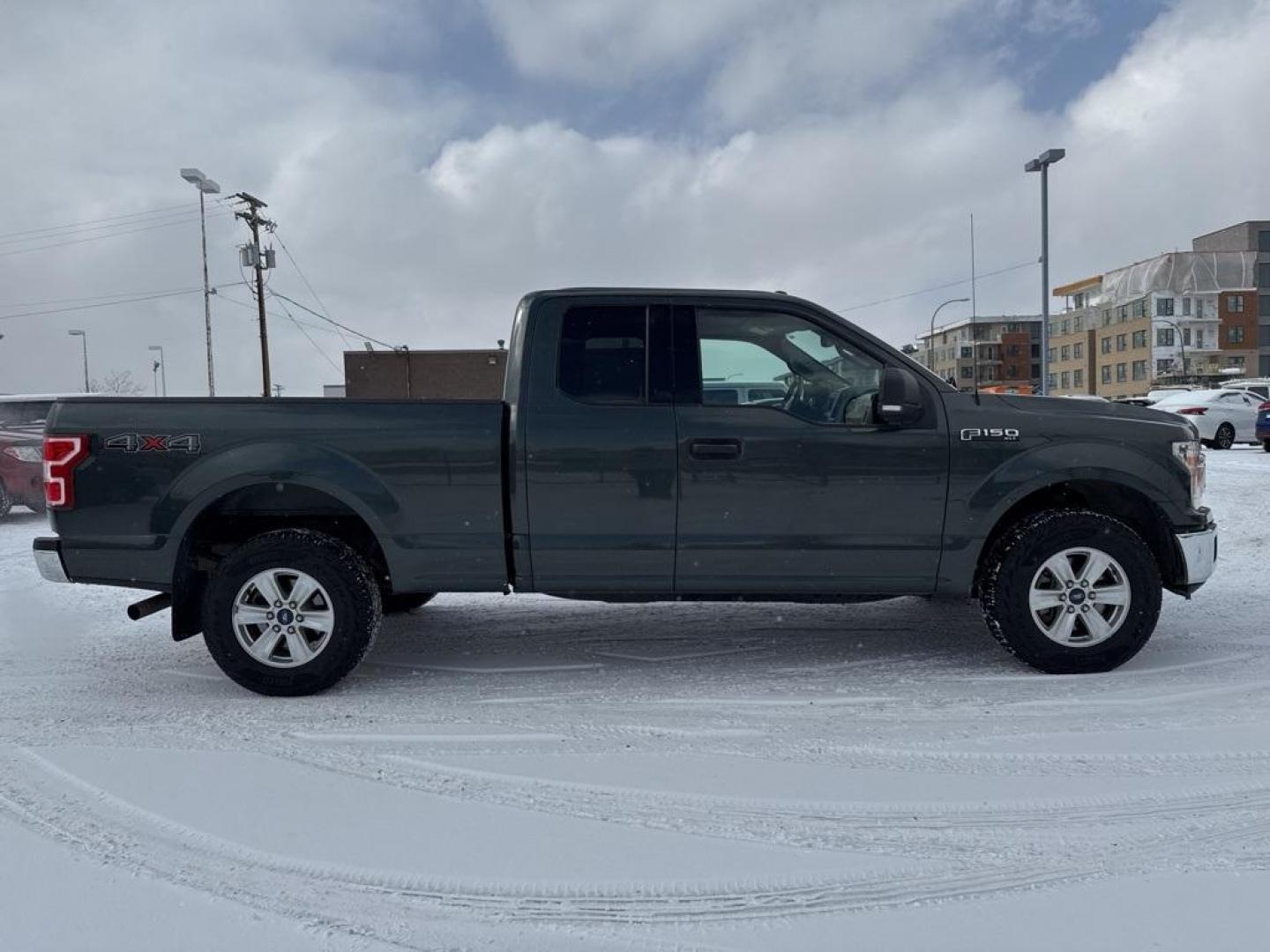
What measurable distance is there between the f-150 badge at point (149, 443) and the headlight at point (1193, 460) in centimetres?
472

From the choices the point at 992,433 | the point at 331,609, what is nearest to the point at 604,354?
the point at 331,609

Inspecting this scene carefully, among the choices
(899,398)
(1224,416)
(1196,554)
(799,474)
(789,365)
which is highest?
(789,365)

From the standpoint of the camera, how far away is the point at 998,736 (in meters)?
3.74

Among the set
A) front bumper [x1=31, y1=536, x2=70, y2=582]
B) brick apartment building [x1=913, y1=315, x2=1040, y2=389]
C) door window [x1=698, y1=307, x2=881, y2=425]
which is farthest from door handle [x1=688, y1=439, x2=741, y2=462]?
brick apartment building [x1=913, y1=315, x2=1040, y2=389]

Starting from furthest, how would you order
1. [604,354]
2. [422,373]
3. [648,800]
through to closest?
[422,373]
[604,354]
[648,800]

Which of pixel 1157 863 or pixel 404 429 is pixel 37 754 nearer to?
pixel 404 429

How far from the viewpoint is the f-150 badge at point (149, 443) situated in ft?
14.2

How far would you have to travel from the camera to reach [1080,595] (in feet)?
14.7

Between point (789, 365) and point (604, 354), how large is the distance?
0.91 metres

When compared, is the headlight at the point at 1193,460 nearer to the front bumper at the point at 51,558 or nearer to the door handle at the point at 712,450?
the door handle at the point at 712,450

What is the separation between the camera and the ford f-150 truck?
435 centimetres

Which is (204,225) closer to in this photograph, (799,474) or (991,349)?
(799,474)

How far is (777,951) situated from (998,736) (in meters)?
1.80

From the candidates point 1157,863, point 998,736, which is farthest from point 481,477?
point 1157,863
